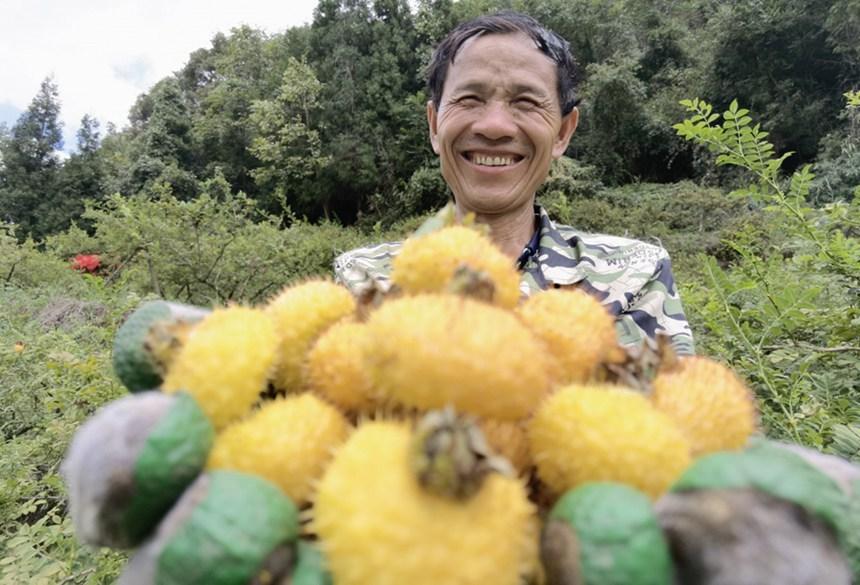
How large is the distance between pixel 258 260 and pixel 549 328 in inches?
307

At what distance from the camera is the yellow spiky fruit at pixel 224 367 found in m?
0.78

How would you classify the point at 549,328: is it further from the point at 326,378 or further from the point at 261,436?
the point at 261,436

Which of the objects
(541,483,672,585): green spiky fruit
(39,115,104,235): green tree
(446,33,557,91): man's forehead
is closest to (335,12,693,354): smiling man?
(446,33,557,91): man's forehead

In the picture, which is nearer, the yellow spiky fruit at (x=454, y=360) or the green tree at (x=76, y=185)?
the yellow spiky fruit at (x=454, y=360)

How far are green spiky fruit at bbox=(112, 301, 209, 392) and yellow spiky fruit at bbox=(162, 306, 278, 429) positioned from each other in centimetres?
3

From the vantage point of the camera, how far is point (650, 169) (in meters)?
25.3

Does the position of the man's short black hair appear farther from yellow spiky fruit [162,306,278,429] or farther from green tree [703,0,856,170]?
green tree [703,0,856,170]

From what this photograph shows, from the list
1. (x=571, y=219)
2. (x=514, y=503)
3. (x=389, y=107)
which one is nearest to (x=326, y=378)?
(x=514, y=503)

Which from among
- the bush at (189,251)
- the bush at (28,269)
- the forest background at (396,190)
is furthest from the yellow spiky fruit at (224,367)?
the bush at (28,269)

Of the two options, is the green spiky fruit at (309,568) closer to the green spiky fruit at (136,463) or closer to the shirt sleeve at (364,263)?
the green spiky fruit at (136,463)

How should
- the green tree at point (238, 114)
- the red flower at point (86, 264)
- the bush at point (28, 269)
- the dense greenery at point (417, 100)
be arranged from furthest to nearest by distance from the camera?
the green tree at point (238, 114)
the dense greenery at point (417, 100)
the red flower at point (86, 264)
the bush at point (28, 269)

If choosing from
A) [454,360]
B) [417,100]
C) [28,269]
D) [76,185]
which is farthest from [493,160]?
[76,185]

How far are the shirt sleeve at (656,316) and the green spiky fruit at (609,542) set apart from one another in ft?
4.91

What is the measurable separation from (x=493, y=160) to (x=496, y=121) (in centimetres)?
18
